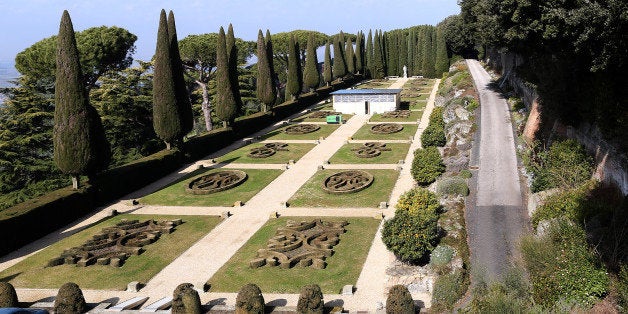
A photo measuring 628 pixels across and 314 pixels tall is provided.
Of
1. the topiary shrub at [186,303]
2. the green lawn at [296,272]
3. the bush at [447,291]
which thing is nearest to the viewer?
the bush at [447,291]

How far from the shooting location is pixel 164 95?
1596 inches

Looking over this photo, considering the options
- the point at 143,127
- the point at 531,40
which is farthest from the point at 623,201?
the point at 143,127

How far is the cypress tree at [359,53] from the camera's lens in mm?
112375

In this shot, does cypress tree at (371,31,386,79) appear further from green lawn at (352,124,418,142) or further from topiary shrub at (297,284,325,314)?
topiary shrub at (297,284,325,314)

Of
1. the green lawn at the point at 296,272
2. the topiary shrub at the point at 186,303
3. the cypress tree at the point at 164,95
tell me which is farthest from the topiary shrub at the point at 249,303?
the cypress tree at the point at 164,95

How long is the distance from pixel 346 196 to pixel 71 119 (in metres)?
20.0

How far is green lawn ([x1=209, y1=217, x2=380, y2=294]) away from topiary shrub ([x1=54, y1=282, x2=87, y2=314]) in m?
5.45

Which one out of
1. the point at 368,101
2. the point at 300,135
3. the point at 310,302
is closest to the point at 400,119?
the point at 368,101

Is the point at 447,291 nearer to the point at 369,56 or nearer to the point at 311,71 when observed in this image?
the point at 311,71

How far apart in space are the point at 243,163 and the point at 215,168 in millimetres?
2753

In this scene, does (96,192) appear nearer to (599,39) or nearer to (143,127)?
(143,127)

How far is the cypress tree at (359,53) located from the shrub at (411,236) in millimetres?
93908

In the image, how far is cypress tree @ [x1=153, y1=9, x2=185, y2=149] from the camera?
40594 mm

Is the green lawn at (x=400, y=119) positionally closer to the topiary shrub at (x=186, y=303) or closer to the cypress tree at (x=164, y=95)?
the cypress tree at (x=164, y=95)
